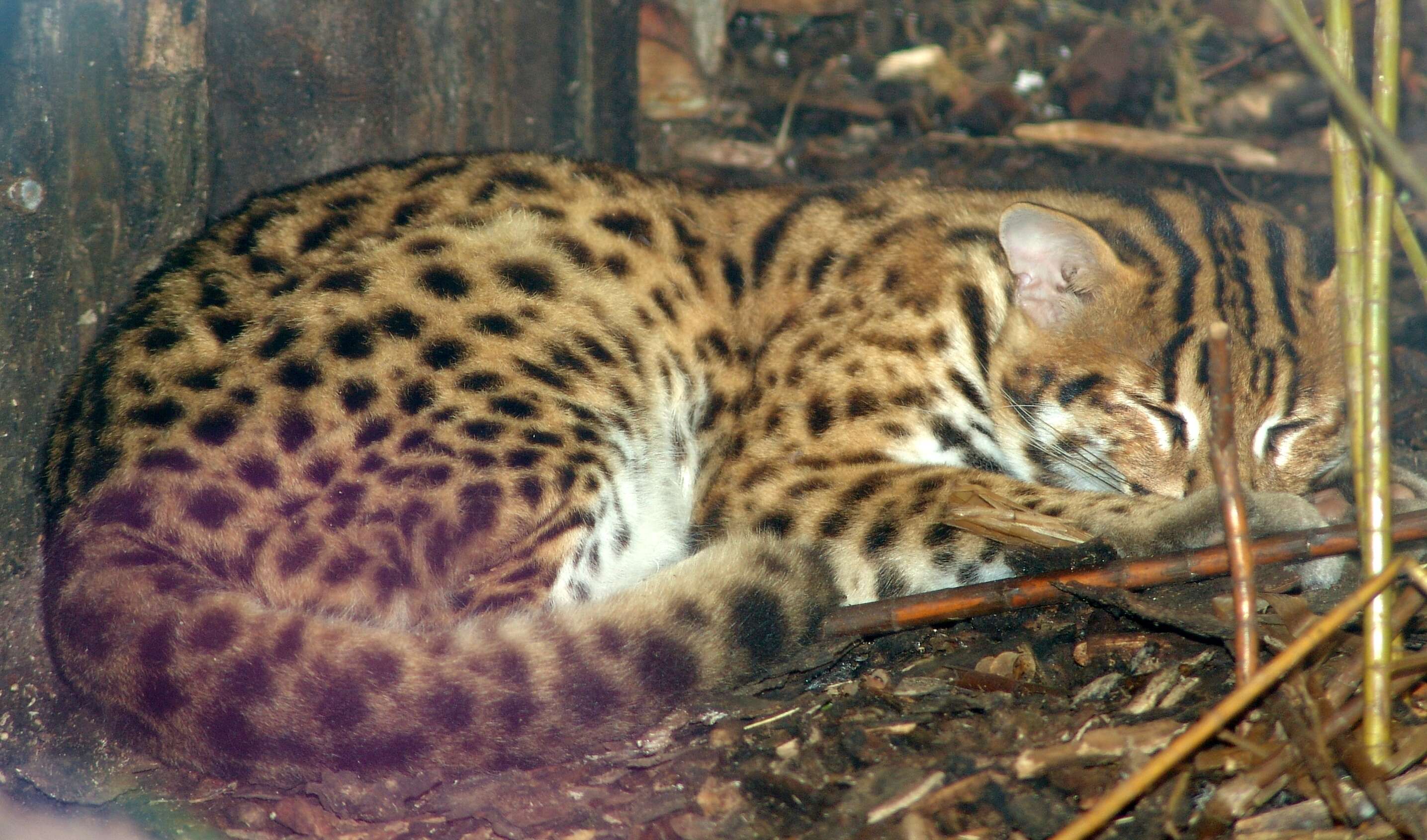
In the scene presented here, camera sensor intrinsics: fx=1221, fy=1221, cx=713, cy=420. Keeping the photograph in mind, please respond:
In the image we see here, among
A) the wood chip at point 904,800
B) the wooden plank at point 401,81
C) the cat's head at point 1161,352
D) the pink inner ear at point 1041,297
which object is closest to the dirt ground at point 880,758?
the wood chip at point 904,800

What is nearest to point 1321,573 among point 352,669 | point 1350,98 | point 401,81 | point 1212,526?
point 1212,526

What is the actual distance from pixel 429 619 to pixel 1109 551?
5.28 feet

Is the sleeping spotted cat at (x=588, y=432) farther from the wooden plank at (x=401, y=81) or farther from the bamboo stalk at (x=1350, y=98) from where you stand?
the bamboo stalk at (x=1350, y=98)

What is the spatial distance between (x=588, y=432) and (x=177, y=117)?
156cm

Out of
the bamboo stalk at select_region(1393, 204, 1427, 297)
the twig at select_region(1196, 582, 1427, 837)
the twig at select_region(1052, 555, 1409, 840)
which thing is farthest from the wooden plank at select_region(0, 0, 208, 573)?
the bamboo stalk at select_region(1393, 204, 1427, 297)

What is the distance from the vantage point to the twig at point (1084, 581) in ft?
8.53

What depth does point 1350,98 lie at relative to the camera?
69.0 inches

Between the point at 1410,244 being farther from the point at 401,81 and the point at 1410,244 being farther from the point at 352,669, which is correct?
the point at 401,81

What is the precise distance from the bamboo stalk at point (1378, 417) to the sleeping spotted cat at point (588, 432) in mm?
829

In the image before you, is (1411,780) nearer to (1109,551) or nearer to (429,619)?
(1109,551)

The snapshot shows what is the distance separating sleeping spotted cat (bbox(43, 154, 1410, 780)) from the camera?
8.40ft

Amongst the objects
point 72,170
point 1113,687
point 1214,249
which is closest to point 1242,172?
point 1214,249

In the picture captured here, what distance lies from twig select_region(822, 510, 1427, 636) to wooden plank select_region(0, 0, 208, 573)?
84.6 inches

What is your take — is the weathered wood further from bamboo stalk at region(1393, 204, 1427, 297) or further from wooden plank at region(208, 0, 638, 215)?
bamboo stalk at region(1393, 204, 1427, 297)
